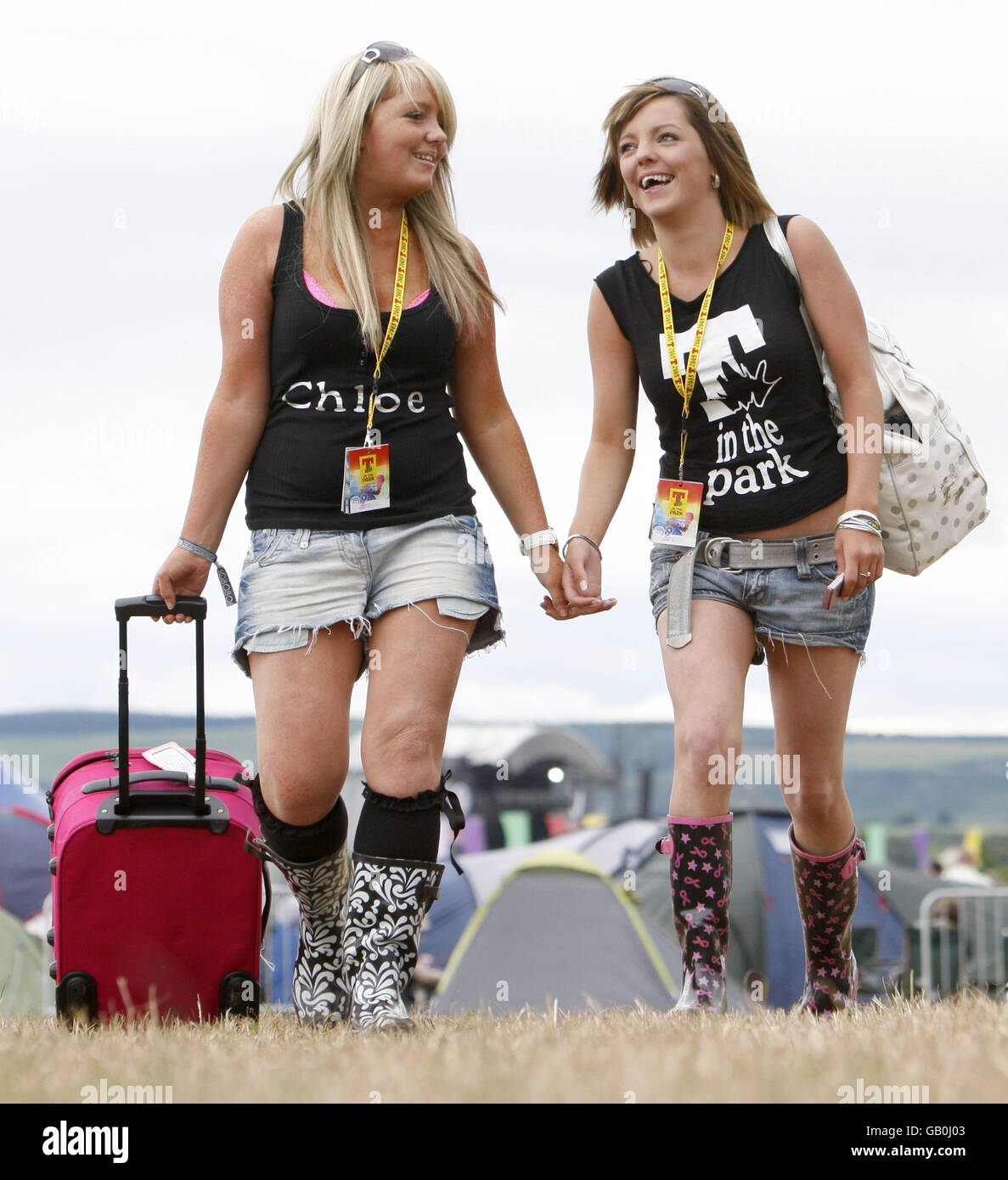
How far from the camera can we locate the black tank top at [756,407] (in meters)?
3.37

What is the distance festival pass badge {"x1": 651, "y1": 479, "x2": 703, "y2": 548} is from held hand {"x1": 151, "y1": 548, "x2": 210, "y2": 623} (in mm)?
1067

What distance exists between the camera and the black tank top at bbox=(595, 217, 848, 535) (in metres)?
3.37

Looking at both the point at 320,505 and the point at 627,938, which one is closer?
the point at 320,505

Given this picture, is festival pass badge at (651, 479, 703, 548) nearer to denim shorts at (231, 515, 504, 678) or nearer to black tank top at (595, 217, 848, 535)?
black tank top at (595, 217, 848, 535)

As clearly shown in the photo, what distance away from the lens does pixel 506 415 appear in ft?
11.6

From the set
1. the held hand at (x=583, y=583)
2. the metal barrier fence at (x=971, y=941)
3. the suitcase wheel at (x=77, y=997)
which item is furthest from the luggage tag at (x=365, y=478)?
the metal barrier fence at (x=971, y=941)

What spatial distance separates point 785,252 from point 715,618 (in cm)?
88

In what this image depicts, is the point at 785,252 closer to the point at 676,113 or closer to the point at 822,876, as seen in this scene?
the point at 676,113

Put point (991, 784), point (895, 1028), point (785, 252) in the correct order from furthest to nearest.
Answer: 1. point (991, 784)
2. point (785, 252)
3. point (895, 1028)

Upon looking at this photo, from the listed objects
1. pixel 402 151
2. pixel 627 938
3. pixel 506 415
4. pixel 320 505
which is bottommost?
pixel 627 938

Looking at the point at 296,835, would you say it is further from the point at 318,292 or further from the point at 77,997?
the point at 318,292

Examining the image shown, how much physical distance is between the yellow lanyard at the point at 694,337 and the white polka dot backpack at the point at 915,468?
11 cm

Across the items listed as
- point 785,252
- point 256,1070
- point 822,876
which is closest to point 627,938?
point 822,876
